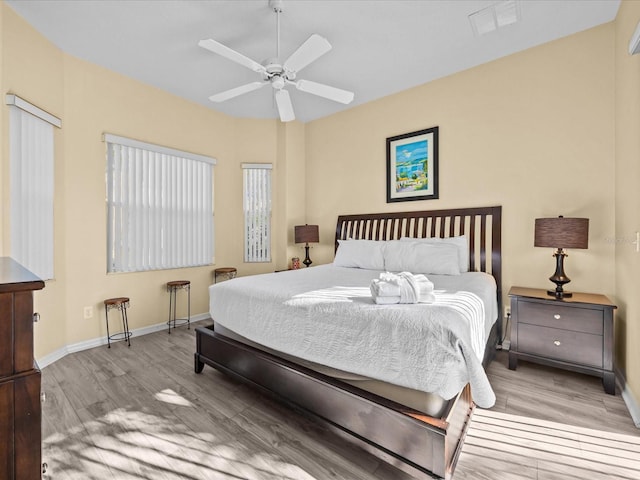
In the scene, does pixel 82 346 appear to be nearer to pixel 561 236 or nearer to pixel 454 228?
pixel 454 228

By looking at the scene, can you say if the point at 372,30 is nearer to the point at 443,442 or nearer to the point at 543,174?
the point at 543,174

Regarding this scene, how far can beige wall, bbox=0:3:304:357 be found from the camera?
2.71 meters

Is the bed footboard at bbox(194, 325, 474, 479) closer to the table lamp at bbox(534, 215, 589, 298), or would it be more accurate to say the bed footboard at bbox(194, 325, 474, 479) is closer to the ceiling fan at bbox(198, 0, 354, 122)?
the table lamp at bbox(534, 215, 589, 298)

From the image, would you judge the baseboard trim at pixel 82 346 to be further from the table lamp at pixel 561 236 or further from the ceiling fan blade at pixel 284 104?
the table lamp at pixel 561 236

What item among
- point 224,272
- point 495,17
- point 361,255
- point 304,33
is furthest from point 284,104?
point 224,272

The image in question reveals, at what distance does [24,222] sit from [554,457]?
4.12m

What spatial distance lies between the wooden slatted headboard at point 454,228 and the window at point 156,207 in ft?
7.14

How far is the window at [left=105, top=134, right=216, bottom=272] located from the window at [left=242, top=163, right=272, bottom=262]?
0.55 meters

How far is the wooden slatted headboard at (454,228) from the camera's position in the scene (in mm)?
3166

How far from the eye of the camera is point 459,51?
305cm

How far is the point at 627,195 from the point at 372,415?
2.43m

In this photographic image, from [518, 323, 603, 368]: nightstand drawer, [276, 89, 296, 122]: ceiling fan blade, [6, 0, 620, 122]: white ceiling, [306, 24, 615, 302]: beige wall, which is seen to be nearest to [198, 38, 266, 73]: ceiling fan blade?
[276, 89, 296, 122]: ceiling fan blade

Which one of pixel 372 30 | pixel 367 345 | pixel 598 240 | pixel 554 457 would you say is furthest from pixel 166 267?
pixel 598 240

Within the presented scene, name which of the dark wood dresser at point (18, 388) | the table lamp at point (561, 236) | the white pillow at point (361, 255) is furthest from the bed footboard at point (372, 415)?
the white pillow at point (361, 255)
